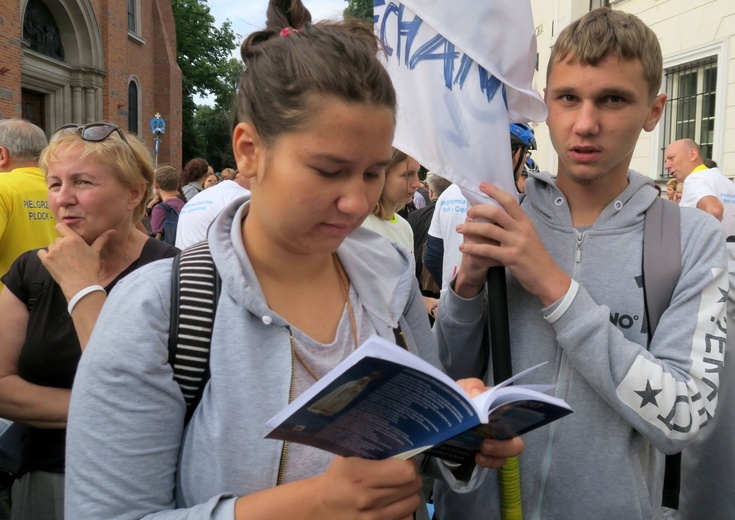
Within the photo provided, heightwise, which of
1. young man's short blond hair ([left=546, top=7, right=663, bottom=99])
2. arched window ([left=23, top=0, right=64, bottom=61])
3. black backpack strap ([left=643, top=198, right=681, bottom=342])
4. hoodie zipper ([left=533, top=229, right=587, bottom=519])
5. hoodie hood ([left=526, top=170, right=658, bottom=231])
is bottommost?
hoodie zipper ([left=533, top=229, right=587, bottom=519])

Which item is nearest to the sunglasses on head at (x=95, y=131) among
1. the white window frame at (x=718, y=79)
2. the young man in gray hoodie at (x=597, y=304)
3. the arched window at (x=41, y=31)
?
the young man in gray hoodie at (x=597, y=304)

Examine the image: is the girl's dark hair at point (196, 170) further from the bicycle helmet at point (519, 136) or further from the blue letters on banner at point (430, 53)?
the blue letters on banner at point (430, 53)

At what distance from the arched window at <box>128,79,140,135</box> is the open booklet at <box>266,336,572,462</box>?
74.5ft

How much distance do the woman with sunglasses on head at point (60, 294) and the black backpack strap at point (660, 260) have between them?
5.31 ft

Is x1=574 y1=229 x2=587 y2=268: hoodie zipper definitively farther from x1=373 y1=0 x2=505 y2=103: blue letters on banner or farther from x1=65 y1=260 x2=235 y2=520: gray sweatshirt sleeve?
x1=65 y1=260 x2=235 y2=520: gray sweatshirt sleeve

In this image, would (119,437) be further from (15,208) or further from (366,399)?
(15,208)

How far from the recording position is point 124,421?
1109 mm

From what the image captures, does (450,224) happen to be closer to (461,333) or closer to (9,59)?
(461,333)

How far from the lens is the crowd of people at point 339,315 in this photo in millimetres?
1128

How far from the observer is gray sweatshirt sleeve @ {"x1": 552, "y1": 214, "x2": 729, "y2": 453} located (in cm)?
146

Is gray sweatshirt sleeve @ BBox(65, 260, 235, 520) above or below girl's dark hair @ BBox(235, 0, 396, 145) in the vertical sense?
below

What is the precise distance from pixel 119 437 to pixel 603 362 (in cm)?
108

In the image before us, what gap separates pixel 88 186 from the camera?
2.19 meters

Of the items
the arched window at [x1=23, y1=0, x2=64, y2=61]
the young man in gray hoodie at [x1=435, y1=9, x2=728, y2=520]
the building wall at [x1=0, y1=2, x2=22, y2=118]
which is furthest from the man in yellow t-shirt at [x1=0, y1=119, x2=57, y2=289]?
the arched window at [x1=23, y1=0, x2=64, y2=61]
